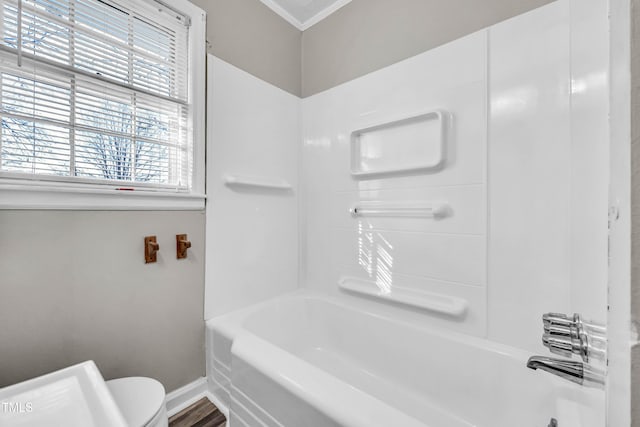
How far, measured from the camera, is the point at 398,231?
1546 mm

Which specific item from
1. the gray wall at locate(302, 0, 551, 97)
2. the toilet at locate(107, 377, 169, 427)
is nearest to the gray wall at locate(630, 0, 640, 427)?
the toilet at locate(107, 377, 169, 427)

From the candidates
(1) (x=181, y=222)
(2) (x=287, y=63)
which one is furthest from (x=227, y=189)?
(2) (x=287, y=63)

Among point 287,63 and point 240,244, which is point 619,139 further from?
point 287,63

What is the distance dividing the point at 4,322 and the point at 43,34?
110cm

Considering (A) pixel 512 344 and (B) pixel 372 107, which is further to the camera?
(B) pixel 372 107

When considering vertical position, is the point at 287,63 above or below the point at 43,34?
above

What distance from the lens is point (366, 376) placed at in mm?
1544

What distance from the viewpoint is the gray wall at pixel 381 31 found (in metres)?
1.32

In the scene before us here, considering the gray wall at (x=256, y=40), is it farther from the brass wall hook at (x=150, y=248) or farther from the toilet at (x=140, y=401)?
the toilet at (x=140, y=401)

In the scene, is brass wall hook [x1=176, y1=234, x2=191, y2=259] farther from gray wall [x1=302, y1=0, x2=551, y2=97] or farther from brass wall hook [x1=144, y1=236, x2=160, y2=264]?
gray wall [x1=302, y1=0, x2=551, y2=97]

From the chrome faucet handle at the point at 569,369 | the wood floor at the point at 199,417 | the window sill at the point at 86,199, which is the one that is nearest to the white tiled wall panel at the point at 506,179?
the chrome faucet handle at the point at 569,369

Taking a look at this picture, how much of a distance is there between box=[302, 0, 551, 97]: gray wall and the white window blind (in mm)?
912

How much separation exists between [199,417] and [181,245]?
88cm

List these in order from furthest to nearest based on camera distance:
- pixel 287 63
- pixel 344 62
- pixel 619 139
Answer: pixel 287 63, pixel 344 62, pixel 619 139
